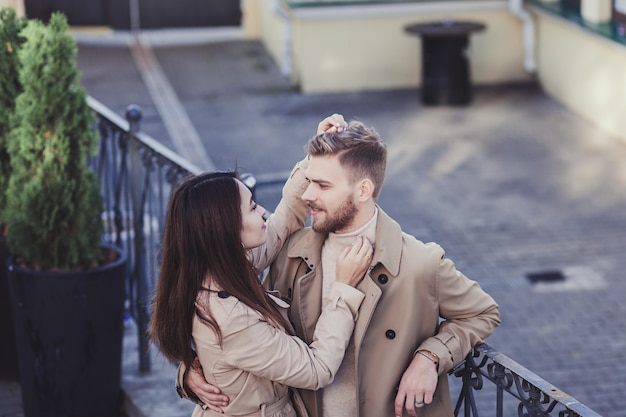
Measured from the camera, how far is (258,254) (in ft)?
12.7

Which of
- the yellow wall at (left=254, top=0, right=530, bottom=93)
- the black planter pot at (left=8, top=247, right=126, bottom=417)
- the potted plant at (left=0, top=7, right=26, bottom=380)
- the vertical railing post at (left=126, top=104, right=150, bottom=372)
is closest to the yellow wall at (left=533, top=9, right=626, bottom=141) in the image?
the yellow wall at (left=254, top=0, right=530, bottom=93)

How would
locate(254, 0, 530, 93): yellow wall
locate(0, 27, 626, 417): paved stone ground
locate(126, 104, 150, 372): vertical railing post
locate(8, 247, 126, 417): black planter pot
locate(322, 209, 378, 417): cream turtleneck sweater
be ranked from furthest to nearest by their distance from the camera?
locate(254, 0, 530, 93): yellow wall, locate(0, 27, 626, 417): paved stone ground, locate(126, 104, 150, 372): vertical railing post, locate(8, 247, 126, 417): black planter pot, locate(322, 209, 378, 417): cream turtleneck sweater

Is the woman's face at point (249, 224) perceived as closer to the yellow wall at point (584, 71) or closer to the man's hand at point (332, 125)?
the man's hand at point (332, 125)

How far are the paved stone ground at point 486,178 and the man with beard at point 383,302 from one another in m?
2.43

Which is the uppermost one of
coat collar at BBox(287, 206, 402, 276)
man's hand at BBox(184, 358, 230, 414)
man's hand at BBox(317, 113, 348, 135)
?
man's hand at BBox(317, 113, 348, 135)

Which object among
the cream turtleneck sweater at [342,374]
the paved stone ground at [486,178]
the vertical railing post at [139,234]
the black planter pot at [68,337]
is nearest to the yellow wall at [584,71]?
the paved stone ground at [486,178]

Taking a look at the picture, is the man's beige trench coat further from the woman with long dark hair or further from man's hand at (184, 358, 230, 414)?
man's hand at (184, 358, 230, 414)

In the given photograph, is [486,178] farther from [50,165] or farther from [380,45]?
[50,165]

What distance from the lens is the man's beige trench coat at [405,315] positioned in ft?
11.6

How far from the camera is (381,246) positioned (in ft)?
11.6

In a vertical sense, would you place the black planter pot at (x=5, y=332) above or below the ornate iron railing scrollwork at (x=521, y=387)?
below

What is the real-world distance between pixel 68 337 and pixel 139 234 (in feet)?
2.62

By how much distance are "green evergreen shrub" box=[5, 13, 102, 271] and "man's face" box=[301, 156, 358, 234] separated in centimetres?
244

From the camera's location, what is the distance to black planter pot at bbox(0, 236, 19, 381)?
6.27 m
